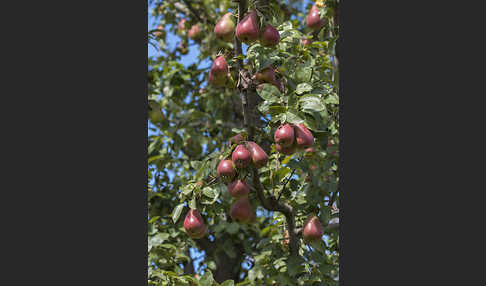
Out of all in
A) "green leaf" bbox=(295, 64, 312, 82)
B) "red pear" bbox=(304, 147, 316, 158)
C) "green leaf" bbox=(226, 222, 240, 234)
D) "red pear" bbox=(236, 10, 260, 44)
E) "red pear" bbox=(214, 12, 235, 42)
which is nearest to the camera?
"red pear" bbox=(236, 10, 260, 44)

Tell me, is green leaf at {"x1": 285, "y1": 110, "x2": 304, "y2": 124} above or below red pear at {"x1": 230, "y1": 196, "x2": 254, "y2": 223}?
above

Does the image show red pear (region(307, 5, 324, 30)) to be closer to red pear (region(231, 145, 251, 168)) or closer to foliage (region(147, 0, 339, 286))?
foliage (region(147, 0, 339, 286))

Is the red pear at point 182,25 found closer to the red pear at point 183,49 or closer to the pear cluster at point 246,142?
the red pear at point 183,49

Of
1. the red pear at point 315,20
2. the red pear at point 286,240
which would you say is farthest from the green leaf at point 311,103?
the red pear at point 315,20

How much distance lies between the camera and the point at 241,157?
1113 mm

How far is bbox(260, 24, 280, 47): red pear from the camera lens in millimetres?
1110

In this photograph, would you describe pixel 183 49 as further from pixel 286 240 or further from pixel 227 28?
pixel 227 28

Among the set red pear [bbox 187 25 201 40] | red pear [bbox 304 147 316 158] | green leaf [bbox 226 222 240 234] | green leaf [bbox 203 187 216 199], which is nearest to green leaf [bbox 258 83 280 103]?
green leaf [bbox 203 187 216 199]

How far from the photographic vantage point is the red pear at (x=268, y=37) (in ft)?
3.64

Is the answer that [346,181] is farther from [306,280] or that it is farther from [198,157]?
[198,157]

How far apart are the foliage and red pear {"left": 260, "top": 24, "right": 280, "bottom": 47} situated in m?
0.04

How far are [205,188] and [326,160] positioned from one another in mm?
414

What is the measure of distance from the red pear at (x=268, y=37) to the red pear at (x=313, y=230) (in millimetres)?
477

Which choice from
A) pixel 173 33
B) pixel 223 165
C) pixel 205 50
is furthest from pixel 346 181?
pixel 173 33
